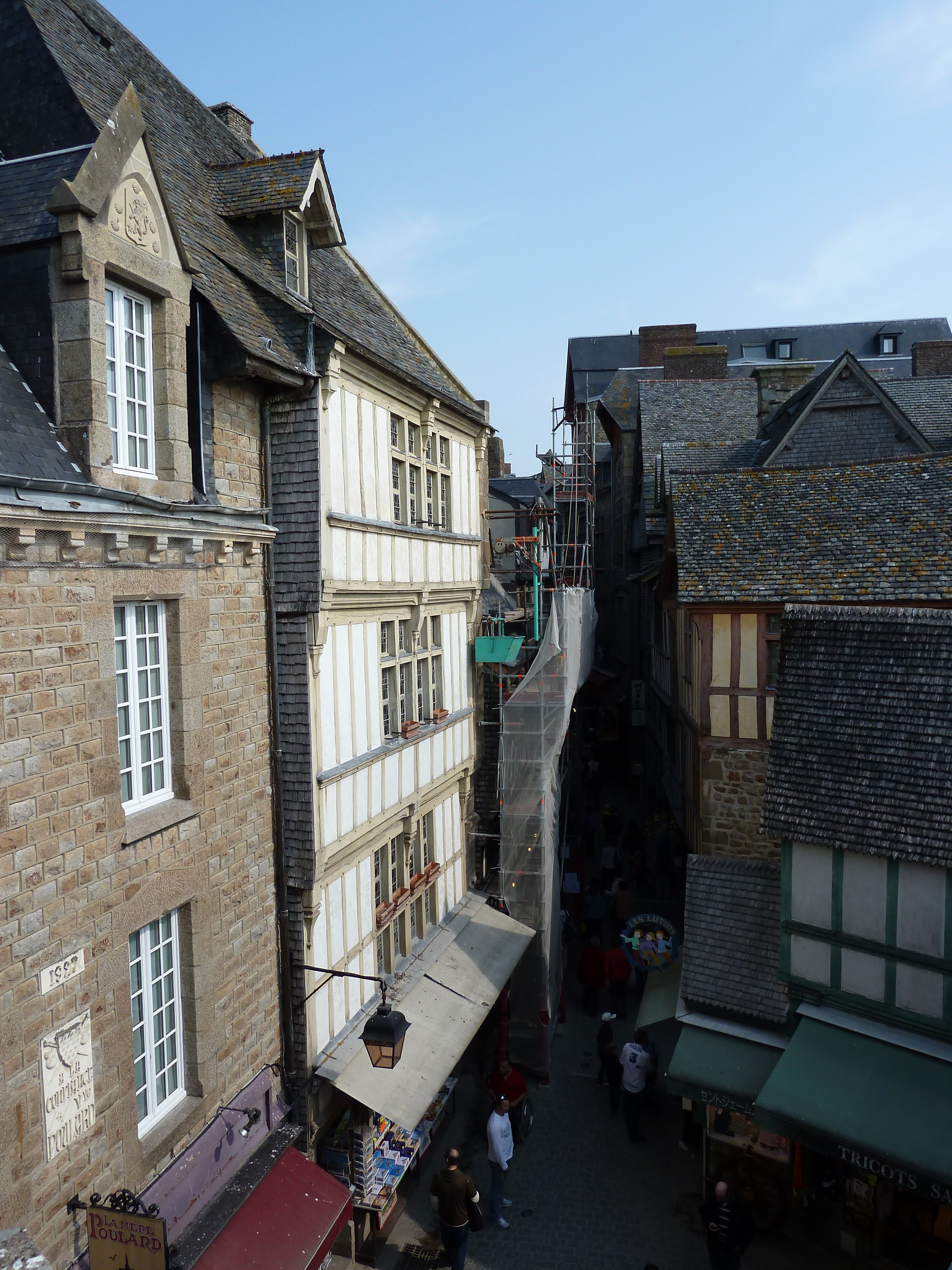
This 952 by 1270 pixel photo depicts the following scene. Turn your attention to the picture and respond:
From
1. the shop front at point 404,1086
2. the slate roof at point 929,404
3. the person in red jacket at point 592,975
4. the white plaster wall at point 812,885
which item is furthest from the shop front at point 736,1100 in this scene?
the slate roof at point 929,404

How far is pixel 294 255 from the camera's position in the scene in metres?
8.82

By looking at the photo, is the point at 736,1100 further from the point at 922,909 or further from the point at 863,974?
the point at 922,909

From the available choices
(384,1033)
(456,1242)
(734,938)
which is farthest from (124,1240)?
(734,938)

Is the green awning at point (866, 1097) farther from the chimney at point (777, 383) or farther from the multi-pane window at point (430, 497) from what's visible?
the chimney at point (777, 383)

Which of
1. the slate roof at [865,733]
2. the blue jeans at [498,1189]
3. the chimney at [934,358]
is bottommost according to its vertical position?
the blue jeans at [498,1189]

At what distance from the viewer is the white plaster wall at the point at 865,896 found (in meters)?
8.15

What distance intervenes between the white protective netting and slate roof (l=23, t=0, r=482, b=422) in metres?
4.19

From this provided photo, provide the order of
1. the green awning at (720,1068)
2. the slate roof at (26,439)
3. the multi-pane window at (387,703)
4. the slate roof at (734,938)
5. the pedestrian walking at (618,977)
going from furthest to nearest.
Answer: the pedestrian walking at (618,977) → the multi-pane window at (387,703) → the slate roof at (734,938) → the green awning at (720,1068) → the slate roof at (26,439)

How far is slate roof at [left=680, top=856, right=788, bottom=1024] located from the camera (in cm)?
914

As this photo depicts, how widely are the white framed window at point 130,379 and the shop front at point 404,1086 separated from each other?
5644mm

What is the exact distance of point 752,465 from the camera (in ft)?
59.1

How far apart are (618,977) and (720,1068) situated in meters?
3.89

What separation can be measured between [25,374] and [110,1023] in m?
4.17

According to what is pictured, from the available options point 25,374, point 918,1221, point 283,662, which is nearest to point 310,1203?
point 283,662
